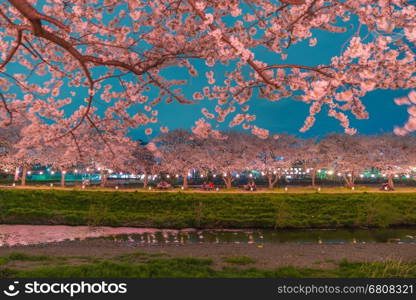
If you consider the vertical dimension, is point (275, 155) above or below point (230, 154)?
above

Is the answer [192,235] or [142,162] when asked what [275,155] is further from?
[192,235]

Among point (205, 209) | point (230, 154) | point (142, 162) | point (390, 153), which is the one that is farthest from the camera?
point (142, 162)

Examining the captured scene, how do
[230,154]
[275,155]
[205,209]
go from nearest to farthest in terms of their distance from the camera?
[205,209]
[230,154]
[275,155]

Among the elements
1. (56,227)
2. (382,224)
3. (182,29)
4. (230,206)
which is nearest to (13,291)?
(182,29)

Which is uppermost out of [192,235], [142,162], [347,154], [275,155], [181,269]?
[347,154]

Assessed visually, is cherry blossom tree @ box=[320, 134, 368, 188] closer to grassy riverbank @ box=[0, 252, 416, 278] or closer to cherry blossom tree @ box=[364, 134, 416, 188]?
cherry blossom tree @ box=[364, 134, 416, 188]

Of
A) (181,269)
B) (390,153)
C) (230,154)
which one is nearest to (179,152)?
(230,154)

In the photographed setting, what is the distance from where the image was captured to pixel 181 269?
7.73m

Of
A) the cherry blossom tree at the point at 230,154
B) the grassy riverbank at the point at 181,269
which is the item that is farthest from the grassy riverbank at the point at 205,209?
the cherry blossom tree at the point at 230,154

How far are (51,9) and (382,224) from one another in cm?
2212

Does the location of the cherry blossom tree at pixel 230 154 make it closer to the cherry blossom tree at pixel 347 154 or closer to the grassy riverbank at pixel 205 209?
the cherry blossom tree at pixel 347 154

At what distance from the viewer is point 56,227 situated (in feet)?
67.9

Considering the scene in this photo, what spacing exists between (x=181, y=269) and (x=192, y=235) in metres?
11.6

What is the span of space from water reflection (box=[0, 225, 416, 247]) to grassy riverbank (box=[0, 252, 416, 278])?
8219mm
